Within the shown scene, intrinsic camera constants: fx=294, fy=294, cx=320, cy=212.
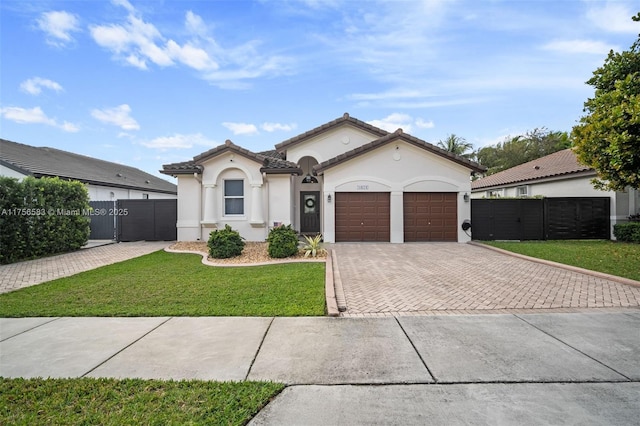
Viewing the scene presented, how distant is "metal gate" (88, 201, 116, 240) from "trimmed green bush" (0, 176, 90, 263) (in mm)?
3182

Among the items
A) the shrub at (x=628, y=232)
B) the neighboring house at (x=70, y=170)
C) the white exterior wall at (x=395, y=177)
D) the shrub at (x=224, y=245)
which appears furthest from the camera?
the neighboring house at (x=70, y=170)

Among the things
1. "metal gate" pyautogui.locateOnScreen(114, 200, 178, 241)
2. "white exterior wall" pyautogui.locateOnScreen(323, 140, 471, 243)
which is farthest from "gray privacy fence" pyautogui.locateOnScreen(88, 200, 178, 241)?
"white exterior wall" pyautogui.locateOnScreen(323, 140, 471, 243)

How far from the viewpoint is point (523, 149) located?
37.3m

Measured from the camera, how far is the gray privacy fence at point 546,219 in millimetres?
15672

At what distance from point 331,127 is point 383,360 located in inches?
621

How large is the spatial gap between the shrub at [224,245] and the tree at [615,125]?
1155cm

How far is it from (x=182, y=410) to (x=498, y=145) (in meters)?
48.3

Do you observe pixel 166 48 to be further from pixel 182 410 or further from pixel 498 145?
pixel 498 145

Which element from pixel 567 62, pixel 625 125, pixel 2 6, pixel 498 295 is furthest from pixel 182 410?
pixel 567 62

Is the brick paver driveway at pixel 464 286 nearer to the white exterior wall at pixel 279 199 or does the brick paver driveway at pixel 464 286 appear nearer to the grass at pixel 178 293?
the grass at pixel 178 293

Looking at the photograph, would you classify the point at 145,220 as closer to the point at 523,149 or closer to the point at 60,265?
the point at 60,265

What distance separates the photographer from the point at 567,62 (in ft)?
43.7

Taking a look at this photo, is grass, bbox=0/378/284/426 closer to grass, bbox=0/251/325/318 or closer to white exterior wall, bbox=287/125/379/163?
grass, bbox=0/251/325/318

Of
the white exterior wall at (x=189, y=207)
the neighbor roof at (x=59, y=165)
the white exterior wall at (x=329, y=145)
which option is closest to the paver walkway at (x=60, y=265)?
the white exterior wall at (x=189, y=207)
